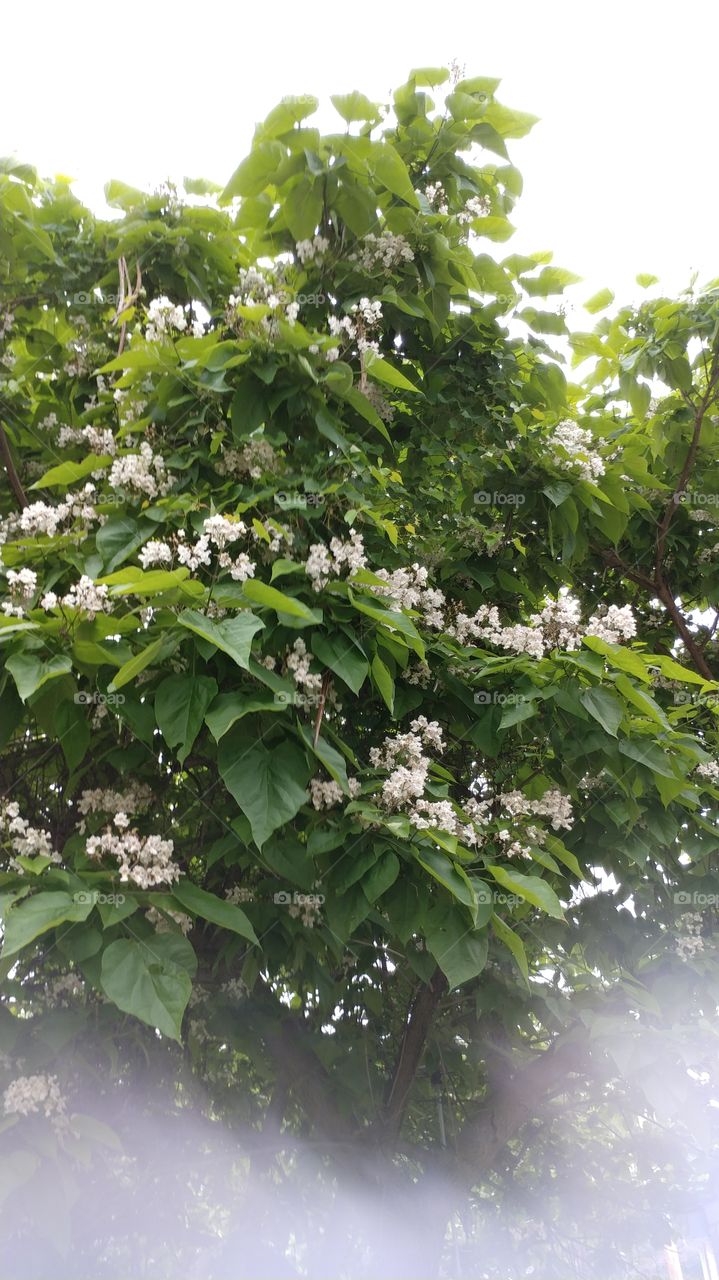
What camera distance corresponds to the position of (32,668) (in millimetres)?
1322

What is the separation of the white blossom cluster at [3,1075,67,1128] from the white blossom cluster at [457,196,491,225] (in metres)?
1.80

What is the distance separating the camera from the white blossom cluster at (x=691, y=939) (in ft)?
8.00

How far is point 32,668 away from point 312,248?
1048 millimetres

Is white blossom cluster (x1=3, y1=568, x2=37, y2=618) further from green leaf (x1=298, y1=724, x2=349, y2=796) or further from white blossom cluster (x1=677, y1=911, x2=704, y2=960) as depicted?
white blossom cluster (x1=677, y1=911, x2=704, y2=960)

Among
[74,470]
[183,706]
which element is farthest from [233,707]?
[74,470]

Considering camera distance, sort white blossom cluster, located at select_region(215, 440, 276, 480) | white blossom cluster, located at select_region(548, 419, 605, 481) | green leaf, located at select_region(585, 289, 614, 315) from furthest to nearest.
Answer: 1. green leaf, located at select_region(585, 289, 614, 315)
2. white blossom cluster, located at select_region(548, 419, 605, 481)
3. white blossom cluster, located at select_region(215, 440, 276, 480)

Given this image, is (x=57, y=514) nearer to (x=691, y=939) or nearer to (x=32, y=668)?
(x=32, y=668)

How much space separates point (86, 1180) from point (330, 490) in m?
1.35

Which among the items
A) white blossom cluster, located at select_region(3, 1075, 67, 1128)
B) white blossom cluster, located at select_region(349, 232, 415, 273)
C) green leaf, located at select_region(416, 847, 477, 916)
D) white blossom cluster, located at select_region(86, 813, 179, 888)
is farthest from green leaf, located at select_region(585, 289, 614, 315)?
white blossom cluster, located at select_region(3, 1075, 67, 1128)

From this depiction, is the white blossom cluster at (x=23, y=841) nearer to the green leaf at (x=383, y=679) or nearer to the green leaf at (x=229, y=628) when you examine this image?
the green leaf at (x=229, y=628)

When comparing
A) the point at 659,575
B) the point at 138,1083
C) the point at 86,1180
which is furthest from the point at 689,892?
the point at 86,1180

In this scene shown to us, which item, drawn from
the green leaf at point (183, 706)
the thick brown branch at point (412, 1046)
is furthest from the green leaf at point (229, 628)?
the thick brown branch at point (412, 1046)

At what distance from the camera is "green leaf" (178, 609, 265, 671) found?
1.25 meters

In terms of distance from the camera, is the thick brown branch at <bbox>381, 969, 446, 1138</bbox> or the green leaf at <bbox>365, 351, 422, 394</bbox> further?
the thick brown branch at <bbox>381, 969, 446, 1138</bbox>
